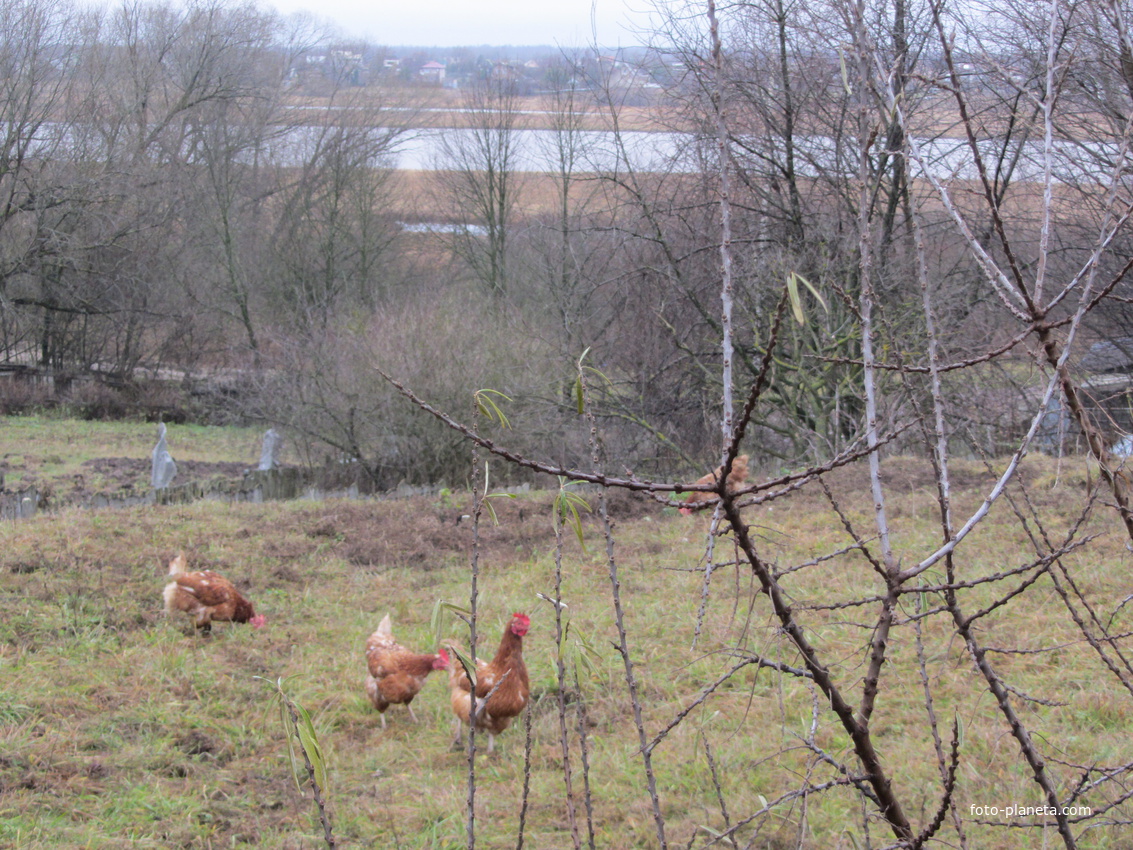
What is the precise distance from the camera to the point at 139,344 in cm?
2756

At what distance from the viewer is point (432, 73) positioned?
3775 centimetres

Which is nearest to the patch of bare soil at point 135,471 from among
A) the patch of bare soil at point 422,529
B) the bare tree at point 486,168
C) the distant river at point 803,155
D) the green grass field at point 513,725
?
the patch of bare soil at point 422,529

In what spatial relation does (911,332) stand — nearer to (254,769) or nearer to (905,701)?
(905,701)

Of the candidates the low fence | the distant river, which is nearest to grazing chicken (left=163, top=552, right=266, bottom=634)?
the low fence

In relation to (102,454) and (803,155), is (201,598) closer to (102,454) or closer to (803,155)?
(803,155)

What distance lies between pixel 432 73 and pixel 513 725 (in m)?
37.2

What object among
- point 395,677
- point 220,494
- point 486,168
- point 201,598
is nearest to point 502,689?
point 395,677

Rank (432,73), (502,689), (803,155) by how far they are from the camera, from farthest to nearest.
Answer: (432,73) < (803,155) < (502,689)

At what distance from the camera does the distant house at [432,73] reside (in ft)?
116

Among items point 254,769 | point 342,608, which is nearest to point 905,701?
point 254,769

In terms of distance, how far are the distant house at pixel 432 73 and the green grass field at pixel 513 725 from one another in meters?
30.4

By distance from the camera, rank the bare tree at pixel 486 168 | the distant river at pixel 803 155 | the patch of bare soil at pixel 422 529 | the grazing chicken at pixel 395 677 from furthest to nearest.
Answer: the bare tree at pixel 486 168 < the distant river at pixel 803 155 < the patch of bare soil at pixel 422 529 < the grazing chicken at pixel 395 677

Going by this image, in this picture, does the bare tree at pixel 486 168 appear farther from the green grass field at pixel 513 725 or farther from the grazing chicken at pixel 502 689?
the grazing chicken at pixel 502 689

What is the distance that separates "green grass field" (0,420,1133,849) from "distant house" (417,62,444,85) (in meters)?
30.4
